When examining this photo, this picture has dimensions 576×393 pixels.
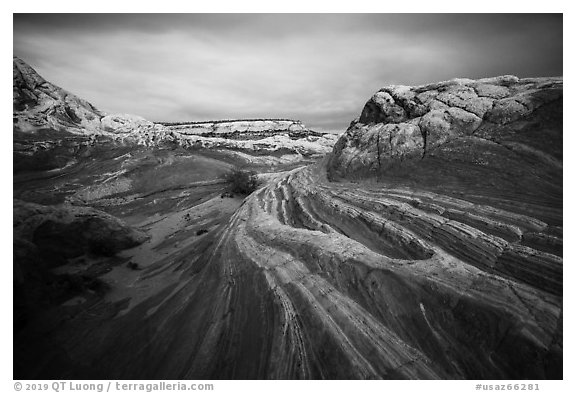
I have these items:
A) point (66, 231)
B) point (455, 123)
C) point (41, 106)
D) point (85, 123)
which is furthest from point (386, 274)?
point (85, 123)

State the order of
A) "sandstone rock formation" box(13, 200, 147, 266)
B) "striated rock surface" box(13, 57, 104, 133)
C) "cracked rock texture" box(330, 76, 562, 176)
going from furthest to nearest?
"striated rock surface" box(13, 57, 104, 133) → "sandstone rock formation" box(13, 200, 147, 266) → "cracked rock texture" box(330, 76, 562, 176)

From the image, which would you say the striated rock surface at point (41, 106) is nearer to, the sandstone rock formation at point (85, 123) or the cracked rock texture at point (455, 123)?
the sandstone rock formation at point (85, 123)

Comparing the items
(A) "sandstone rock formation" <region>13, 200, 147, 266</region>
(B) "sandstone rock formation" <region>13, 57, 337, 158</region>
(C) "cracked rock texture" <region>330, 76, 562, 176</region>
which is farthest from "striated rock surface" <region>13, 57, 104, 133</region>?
(C) "cracked rock texture" <region>330, 76, 562, 176</region>

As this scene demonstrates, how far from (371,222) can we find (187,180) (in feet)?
73.7

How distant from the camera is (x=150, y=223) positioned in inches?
805

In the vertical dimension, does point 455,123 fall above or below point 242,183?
above

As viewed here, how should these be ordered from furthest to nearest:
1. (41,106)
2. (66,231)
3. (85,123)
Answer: (85,123) < (41,106) < (66,231)

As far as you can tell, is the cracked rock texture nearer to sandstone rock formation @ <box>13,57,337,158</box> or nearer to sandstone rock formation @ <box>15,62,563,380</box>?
sandstone rock formation @ <box>15,62,563,380</box>

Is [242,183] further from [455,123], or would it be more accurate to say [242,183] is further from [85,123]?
[85,123]

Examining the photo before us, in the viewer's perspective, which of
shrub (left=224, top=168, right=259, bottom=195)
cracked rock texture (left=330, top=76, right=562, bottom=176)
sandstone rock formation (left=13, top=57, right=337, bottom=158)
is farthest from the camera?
sandstone rock formation (left=13, top=57, right=337, bottom=158)

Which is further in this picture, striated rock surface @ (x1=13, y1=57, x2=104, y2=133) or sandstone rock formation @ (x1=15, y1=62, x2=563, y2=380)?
striated rock surface @ (x1=13, y1=57, x2=104, y2=133)

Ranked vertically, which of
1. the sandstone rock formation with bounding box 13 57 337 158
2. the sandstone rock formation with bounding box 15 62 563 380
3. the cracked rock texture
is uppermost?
the sandstone rock formation with bounding box 13 57 337 158

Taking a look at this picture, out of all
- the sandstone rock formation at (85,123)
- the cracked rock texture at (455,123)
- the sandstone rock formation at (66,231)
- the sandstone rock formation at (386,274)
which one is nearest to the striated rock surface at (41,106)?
the sandstone rock formation at (85,123)

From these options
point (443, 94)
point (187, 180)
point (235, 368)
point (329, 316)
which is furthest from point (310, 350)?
point (187, 180)
